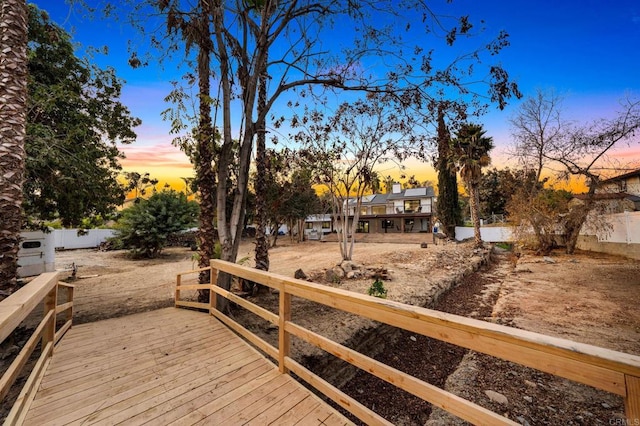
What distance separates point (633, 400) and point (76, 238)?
2882 cm

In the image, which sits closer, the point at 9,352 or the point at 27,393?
the point at 27,393

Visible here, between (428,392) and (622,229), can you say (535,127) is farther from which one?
(428,392)

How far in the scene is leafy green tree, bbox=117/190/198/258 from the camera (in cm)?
1653

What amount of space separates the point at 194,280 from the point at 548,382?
433 inches

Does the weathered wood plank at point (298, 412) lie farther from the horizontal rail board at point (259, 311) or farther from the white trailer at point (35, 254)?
the white trailer at point (35, 254)

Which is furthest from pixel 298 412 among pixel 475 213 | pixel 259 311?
pixel 475 213

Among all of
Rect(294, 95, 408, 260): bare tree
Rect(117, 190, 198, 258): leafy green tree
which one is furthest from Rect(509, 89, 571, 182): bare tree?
Rect(117, 190, 198, 258): leafy green tree

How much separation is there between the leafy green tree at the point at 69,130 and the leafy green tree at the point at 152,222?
870 cm

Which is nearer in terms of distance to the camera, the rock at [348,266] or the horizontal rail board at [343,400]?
the horizontal rail board at [343,400]

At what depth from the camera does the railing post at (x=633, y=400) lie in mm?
1002

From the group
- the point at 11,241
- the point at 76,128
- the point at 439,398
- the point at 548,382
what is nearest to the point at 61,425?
the point at 439,398

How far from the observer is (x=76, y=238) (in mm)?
21281

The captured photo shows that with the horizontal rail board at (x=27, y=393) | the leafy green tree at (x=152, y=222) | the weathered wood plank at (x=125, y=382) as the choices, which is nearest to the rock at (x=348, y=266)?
the weathered wood plank at (x=125, y=382)

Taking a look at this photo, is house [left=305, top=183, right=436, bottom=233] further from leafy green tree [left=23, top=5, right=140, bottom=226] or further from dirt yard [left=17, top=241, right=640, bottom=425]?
leafy green tree [left=23, top=5, right=140, bottom=226]
